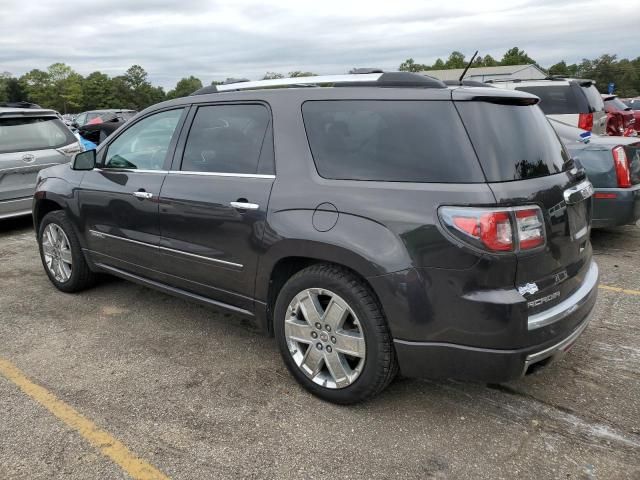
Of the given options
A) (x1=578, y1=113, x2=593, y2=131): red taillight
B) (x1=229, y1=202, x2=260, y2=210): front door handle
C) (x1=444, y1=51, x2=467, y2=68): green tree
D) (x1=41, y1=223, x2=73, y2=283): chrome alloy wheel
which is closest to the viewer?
(x1=229, y1=202, x2=260, y2=210): front door handle

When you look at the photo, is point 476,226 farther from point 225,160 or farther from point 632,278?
point 632,278

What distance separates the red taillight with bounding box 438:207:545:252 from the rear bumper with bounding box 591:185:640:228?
3.59 metres

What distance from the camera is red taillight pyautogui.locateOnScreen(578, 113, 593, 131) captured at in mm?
8555

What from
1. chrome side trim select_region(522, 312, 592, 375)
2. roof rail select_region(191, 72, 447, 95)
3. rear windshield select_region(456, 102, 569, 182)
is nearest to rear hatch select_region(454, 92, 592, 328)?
rear windshield select_region(456, 102, 569, 182)

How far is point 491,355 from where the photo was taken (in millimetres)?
2467

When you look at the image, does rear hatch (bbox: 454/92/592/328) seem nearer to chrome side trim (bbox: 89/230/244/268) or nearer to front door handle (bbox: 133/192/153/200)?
chrome side trim (bbox: 89/230/244/268)

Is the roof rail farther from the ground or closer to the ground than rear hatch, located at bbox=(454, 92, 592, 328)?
farther from the ground

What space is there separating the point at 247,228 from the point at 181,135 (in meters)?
1.03

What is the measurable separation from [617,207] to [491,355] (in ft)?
12.7

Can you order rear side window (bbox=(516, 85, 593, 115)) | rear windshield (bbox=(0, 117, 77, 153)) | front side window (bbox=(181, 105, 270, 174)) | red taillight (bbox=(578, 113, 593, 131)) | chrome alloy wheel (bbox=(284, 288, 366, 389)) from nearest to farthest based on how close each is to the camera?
chrome alloy wheel (bbox=(284, 288, 366, 389)) < front side window (bbox=(181, 105, 270, 174)) < rear windshield (bbox=(0, 117, 77, 153)) < red taillight (bbox=(578, 113, 593, 131)) < rear side window (bbox=(516, 85, 593, 115))

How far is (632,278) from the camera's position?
16.1 feet

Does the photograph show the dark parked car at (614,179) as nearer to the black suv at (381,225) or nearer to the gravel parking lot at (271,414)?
the gravel parking lot at (271,414)

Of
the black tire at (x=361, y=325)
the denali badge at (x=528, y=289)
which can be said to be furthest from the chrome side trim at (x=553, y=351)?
the black tire at (x=361, y=325)

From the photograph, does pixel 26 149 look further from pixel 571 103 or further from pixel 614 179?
pixel 571 103
